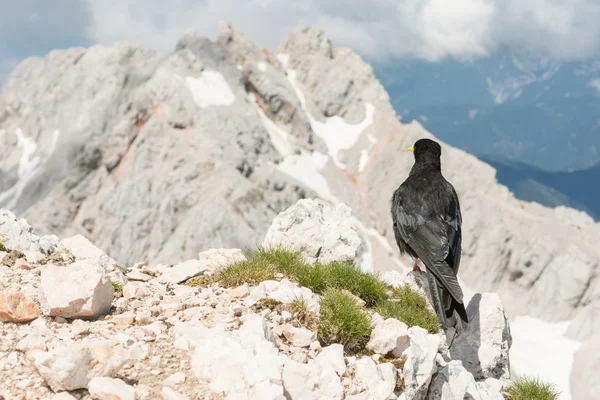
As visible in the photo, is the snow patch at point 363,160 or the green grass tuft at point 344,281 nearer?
the green grass tuft at point 344,281

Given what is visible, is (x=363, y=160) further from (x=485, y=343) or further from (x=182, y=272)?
(x=182, y=272)

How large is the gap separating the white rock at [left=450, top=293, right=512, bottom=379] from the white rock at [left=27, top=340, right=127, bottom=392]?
6081 mm

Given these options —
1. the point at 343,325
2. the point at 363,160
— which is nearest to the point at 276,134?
the point at 363,160

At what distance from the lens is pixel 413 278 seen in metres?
9.48

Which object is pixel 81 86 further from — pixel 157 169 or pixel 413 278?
pixel 413 278

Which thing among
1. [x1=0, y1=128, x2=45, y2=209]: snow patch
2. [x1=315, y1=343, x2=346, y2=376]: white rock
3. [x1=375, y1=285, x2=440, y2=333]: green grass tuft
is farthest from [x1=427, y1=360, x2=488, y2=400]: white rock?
[x1=0, y1=128, x2=45, y2=209]: snow patch

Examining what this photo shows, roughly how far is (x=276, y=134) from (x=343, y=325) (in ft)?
300

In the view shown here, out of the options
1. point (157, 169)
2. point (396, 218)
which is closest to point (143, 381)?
point (396, 218)

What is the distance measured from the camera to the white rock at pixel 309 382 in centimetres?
545

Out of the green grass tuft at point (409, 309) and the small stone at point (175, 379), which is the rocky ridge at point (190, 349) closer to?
the small stone at point (175, 379)

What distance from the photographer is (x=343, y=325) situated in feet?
22.0

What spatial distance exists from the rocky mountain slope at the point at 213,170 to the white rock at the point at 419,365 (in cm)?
5998

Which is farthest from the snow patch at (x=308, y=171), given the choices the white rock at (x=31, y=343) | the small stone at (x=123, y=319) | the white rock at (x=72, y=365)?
the white rock at (x=72, y=365)

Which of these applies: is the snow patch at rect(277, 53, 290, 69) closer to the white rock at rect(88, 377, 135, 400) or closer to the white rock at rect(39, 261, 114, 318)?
the white rock at rect(39, 261, 114, 318)
